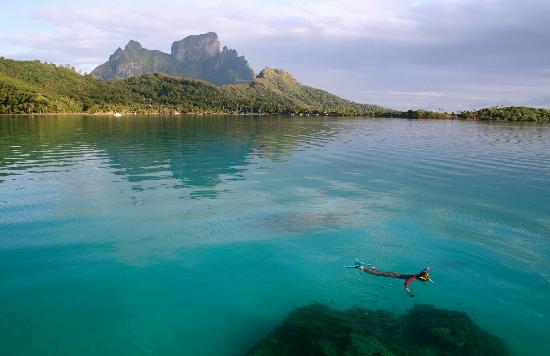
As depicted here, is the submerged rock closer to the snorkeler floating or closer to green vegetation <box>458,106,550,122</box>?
the snorkeler floating

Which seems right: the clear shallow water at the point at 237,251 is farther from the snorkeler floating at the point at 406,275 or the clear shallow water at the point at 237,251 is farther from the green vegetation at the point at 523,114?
the green vegetation at the point at 523,114

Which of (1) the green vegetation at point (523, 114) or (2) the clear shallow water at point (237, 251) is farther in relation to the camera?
(1) the green vegetation at point (523, 114)

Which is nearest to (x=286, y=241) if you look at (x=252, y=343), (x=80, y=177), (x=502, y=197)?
(x=252, y=343)

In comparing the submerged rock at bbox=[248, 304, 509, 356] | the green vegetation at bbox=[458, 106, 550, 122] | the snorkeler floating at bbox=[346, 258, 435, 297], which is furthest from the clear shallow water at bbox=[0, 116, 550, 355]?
the green vegetation at bbox=[458, 106, 550, 122]

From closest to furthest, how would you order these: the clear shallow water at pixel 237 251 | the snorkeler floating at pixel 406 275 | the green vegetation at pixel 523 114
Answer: the clear shallow water at pixel 237 251, the snorkeler floating at pixel 406 275, the green vegetation at pixel 523 114

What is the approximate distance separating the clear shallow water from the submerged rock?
85 centimetres

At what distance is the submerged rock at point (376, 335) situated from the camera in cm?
1202

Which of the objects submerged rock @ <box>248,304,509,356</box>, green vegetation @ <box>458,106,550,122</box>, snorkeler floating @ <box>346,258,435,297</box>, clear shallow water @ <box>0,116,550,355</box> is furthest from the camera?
green vegetation @ <box>458,106,550,122</box>

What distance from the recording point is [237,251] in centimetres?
2006

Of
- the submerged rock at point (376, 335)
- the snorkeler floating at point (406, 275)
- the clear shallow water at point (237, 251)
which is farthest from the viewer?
the snorkeler floating at point (406, 275)

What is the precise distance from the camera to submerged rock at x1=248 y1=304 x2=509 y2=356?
39.4 feet

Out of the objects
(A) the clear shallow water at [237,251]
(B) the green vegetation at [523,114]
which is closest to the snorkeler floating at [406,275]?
(A) the clear shallow water at [237,251]

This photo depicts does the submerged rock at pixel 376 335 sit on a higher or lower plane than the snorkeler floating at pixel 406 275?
lower

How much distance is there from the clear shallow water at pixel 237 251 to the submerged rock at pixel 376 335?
848 mm
